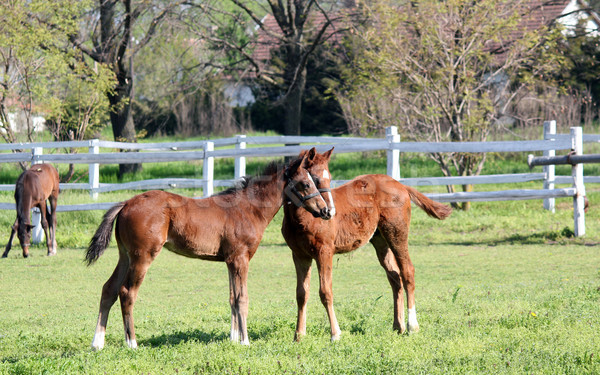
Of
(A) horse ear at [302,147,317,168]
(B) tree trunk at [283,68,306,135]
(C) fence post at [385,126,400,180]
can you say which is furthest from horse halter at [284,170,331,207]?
(B) tree trunk at [283,68,306,135]

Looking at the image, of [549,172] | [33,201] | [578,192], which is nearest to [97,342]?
[33,201]

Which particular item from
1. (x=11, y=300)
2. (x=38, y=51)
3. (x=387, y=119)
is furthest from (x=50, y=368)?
(x=38, y=51)

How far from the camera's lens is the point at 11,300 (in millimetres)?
8148

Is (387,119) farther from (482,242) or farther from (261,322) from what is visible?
Result: (261,322)

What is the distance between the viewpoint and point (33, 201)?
38.1 feet

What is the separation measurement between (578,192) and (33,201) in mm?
9929

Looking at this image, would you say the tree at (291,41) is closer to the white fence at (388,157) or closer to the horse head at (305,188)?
the white fence at (388,157)

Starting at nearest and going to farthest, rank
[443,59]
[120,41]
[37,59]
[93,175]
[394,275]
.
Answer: [394,275]
[93,175]
[443,59]
[37,59]
[120,41]

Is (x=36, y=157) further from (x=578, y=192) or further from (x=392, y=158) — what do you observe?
(x=578, y=192)

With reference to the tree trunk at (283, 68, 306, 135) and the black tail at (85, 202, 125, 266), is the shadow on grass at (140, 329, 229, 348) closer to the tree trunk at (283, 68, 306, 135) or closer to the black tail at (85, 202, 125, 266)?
the black tail at (85, 202, 125, 266)

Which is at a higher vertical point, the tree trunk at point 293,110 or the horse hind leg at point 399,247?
the tree trunk at point 293,110

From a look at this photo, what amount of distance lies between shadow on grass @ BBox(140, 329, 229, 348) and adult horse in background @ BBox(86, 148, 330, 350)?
296 millimetres

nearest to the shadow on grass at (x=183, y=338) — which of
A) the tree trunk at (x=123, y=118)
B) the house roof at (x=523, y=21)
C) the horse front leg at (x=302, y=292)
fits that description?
the horse front leg at (x=302, y=292)

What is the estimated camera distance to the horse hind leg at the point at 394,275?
6.14m
